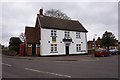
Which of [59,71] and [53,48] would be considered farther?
[53,48]

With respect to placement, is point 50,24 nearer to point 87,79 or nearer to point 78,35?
point 78,35

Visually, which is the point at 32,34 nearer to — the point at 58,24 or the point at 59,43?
the point at 59,43

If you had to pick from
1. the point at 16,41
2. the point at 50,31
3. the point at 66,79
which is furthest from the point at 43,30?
the point at 16,41

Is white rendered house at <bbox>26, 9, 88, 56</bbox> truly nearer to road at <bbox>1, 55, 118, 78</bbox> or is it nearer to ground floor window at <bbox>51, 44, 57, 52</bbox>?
ground floor window at <bbox>51, 44, 57, 52</bbox>

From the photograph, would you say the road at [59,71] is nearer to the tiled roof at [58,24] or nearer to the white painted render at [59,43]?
the white painted render at [59,43]

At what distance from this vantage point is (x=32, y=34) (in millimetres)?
39750

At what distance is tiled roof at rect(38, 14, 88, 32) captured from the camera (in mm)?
39125

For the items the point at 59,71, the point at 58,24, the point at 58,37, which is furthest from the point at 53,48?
the point at 59,71

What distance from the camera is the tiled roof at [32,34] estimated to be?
38459mm

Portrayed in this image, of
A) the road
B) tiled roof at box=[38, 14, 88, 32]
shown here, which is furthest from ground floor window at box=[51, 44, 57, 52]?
the road

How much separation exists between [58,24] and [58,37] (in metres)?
3.38

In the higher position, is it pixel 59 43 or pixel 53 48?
pixel 59 43

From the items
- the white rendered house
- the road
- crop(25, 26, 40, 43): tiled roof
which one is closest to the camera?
the road

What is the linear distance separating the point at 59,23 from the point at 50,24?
10.0 feet
